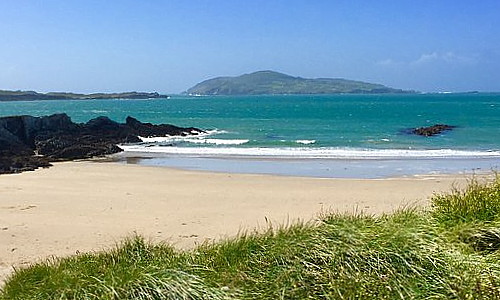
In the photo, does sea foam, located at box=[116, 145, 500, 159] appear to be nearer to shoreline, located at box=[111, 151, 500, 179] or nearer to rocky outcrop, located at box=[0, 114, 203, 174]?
shoreline, located at box=[111, 151, 500, 179]

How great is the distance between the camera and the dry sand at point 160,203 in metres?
8.37

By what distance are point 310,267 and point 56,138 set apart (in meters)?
23.5

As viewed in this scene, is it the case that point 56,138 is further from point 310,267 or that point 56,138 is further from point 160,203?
point 310,267

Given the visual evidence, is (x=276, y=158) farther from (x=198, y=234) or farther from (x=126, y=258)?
(x=126, y=258)

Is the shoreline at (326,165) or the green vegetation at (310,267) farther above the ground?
the green vegetation at (310,267)

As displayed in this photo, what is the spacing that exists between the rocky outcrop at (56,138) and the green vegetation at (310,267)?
570 inches

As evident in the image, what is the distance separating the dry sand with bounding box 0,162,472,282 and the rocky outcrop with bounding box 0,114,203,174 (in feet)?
→ 13.1

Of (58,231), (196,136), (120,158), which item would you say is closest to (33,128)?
(120,158)

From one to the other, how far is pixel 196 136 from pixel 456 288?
3130 centimetres

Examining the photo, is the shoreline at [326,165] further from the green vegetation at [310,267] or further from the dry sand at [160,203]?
the green vegetation at [310,267]

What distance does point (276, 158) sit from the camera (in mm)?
22234

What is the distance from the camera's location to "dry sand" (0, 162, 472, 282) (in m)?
8.37

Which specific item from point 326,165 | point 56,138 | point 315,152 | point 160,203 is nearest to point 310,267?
point 160,203

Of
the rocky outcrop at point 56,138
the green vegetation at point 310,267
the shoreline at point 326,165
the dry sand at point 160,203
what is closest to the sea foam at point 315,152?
the shoreline at point 326,165
